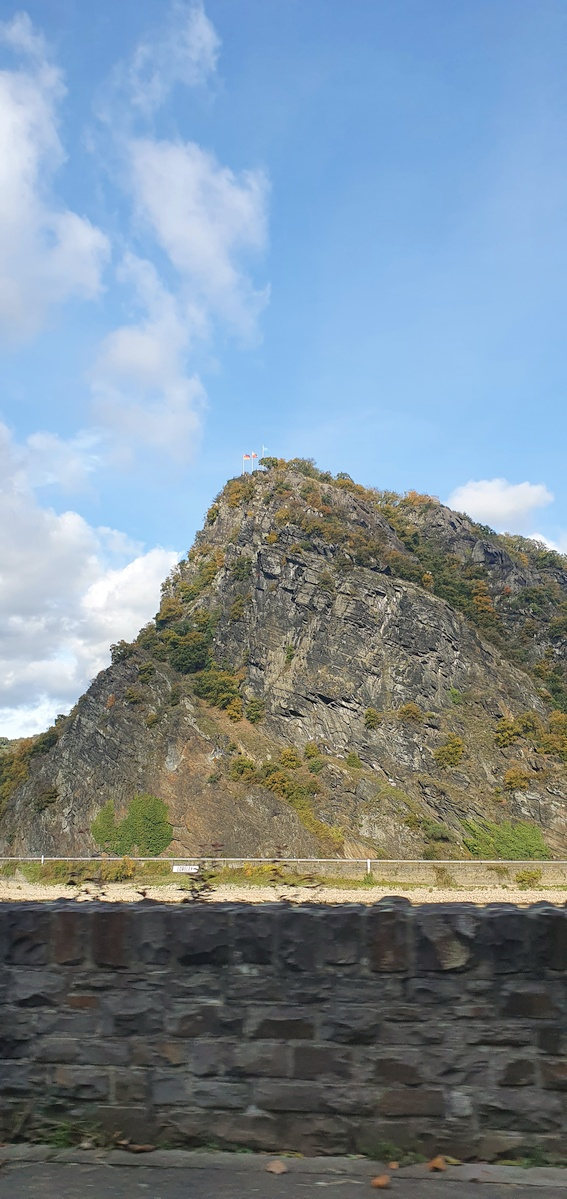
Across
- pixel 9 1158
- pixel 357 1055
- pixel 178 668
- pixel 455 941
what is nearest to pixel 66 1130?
pixel 9 1158

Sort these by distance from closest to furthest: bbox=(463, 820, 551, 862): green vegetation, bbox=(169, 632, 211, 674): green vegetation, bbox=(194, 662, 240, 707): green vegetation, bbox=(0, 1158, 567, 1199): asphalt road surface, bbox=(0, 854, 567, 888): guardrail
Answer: bbox=(0, 1158, 567, 1199): asphalt road surface, bbox=(0, 854, 567, 888): guardrail, bbox=(463, 820, 551, 862): green vegetation, bbox=(194, 662, 240, 707): green vegetation, bbox=(169, 632, 211, 674): green vegetation

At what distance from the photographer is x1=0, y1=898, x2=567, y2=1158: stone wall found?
10.9 ft

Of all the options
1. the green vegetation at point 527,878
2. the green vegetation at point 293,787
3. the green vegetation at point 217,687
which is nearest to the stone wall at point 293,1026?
the green vegetation at point 527,878

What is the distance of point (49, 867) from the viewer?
41.7 m

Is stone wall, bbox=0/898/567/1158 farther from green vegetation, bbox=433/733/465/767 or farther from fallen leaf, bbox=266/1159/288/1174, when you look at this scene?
green vegetation, bbox=433/733/465/767

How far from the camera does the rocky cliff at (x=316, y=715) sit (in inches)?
1779

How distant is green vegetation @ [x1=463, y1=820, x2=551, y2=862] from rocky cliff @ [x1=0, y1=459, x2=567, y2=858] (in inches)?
7.3

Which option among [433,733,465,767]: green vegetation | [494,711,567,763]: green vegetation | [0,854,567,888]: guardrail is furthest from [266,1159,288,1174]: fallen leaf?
[494,711,567,763]: green vegetation

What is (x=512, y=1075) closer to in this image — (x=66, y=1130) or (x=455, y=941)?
(x=455, y=941)

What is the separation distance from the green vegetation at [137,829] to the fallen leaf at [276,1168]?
42.1 metres

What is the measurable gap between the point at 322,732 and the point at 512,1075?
160ft

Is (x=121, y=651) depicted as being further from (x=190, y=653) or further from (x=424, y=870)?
(x=424, y=870)

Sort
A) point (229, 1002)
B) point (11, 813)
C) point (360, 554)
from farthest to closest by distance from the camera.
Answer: point (360, 554)
point (11, 813)
point (229, 1002)

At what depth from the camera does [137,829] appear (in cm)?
4469
